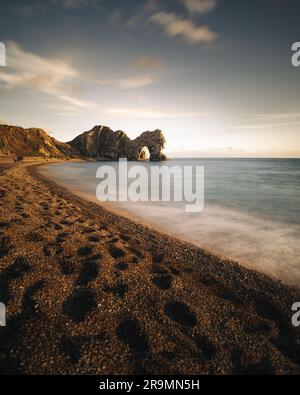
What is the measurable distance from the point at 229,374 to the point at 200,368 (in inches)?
21.6

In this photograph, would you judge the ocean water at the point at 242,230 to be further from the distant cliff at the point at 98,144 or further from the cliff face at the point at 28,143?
the distant cliff at the point at 98,144

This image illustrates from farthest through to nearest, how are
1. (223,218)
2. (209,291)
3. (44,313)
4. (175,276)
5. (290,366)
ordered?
(223,218) → (175,276) → (209,291) → (44,313) → (290,366)

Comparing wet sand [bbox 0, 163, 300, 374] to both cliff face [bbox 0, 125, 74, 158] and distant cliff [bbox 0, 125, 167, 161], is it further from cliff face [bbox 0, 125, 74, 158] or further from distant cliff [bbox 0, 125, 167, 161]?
distant cliff [bbox 0, 125, 167, 161]

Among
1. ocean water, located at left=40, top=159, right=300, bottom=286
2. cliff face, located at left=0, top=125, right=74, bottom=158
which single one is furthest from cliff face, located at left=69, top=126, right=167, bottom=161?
ocean water, located at left=40, top=159, right=300, bottom=286

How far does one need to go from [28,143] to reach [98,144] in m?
57.0

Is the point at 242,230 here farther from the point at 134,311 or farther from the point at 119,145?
the point at 119,145

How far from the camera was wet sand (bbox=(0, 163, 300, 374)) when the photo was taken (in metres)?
3.88

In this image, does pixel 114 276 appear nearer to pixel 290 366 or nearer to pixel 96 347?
pixel 96 347

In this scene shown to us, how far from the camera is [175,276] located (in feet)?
21.5

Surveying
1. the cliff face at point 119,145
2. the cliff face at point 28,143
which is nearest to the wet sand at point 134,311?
the cliff face at point 28,143

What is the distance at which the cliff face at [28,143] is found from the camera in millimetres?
116438

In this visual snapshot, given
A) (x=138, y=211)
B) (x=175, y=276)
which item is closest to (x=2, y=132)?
(x=138, y=211)

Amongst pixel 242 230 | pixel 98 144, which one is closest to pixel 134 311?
pixel 242 230
